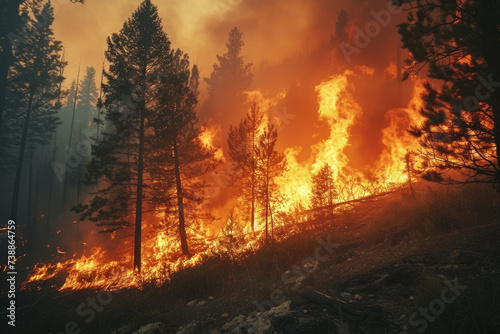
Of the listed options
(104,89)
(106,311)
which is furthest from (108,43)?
(106,311)

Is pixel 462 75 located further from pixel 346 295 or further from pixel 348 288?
pixel 346 295

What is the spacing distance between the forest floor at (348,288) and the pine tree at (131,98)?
6.07m

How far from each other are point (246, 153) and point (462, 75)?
14.6 m

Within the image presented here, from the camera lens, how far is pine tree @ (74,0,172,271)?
1451 cm

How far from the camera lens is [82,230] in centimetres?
3250

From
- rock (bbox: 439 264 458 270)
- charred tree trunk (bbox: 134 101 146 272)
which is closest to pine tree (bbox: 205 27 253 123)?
charred tree trunk (bbox: 134 101 146 272)

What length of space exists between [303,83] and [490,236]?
29.3 meters

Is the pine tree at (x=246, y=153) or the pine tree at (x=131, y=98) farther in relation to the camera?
the pine tree at (x=246, y=153)

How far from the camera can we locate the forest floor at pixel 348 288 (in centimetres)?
324

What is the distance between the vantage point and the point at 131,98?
1523 cm

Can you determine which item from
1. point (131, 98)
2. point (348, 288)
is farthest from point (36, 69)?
point (348, 288)

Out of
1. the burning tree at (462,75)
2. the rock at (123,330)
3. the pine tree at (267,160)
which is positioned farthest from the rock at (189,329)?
the pine tree at (267,160)

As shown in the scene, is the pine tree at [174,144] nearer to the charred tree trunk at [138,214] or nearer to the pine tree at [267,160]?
the charred tree trunk at [138,214]

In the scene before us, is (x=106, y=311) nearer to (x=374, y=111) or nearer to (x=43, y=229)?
(x=374, y=111)
